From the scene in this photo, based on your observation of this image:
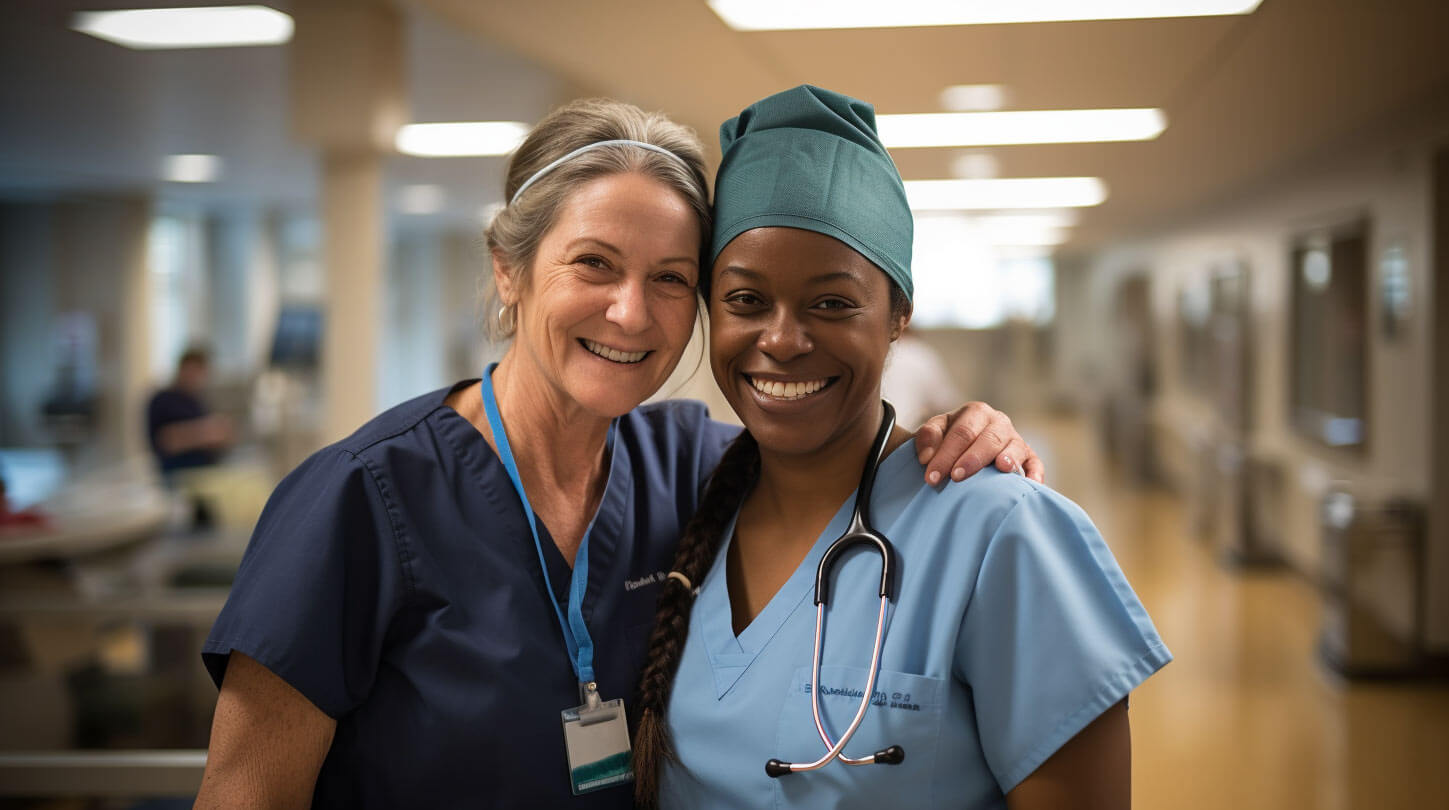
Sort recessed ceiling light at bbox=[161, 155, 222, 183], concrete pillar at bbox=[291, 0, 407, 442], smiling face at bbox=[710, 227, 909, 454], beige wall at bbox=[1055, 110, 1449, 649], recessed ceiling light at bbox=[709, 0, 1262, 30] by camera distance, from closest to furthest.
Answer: smiling face at bbox=[710, 227, 909, 454] → recessed ceiling light at bbox=[709, 0, 1262, 30] → concrete pillar at bbox=[291, 0, 407, 442] → beige wall at bbox=[1055, 110, 1449, 649] → recessed ceiling light at bbox=[161, 155, 222, 183]

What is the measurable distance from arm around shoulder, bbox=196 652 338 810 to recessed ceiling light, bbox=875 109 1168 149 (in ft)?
15.2

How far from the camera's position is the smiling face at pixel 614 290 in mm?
1369

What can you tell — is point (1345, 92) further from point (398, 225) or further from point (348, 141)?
point (398, 225)

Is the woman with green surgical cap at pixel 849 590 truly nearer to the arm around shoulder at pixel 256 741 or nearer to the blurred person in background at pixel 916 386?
the arm around shoulder at pixel 256 741

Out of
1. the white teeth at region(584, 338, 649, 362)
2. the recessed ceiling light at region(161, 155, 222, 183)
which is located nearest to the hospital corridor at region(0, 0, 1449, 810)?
the white teeth at region(584, 338, 649, 362)

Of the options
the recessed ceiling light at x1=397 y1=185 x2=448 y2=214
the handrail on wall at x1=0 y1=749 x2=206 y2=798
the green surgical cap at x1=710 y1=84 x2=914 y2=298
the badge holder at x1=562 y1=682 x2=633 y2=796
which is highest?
the recessed ceiling light at x1=397 y1=185 x2=448 y2=214

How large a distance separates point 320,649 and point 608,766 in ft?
1.29

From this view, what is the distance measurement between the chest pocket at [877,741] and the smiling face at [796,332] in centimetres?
32

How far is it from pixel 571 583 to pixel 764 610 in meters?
0.27

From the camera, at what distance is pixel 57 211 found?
11.9 metres

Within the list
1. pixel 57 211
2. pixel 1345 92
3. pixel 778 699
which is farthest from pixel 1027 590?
pixel 57 211

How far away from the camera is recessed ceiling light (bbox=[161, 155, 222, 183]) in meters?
9.17

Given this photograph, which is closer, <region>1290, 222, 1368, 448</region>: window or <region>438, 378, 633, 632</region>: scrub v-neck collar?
<region>438, 378, 633, 632</region>: scrub v-neck collar

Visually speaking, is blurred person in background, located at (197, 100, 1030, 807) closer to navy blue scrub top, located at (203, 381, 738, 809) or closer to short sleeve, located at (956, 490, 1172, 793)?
navy blue scrub top, located at (203, 381, 738, 809)
